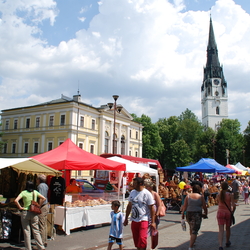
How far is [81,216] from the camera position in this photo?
30.9 feet

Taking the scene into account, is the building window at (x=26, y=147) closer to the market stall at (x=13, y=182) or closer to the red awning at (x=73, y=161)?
the red awning at (x=73, y=161)

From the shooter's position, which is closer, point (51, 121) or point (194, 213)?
point (194, 213)

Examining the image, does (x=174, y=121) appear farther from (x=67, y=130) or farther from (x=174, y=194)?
(x=174, y=194)

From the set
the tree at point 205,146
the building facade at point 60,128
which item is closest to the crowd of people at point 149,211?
the building facade at point 60,128

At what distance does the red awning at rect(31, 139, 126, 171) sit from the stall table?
4.93 feet

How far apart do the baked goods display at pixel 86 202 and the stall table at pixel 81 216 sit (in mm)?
147

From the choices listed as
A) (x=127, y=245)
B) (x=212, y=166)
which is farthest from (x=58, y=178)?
(x=212, y=166)

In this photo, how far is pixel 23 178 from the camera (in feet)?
30.6

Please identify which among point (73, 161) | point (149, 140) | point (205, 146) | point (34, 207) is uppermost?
point (149, 140)

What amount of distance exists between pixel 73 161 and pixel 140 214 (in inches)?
216

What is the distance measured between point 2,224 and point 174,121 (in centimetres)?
7088

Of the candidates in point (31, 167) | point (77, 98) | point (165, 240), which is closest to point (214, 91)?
point (77, 98)

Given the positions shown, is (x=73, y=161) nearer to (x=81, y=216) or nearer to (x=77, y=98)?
(x=81, y=216)

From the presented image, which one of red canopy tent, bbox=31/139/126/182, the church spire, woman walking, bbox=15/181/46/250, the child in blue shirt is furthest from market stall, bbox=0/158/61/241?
the church spire
